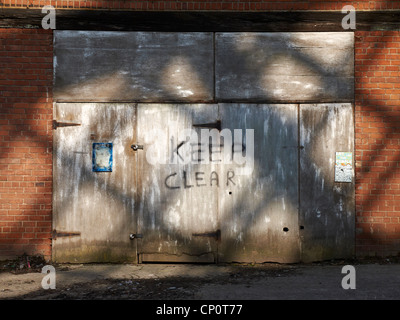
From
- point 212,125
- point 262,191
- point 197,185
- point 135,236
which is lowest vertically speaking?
point 135,236

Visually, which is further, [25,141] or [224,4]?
[25,141]

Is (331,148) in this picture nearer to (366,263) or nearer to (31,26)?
(366,263)

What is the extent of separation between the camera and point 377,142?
596 centimetres

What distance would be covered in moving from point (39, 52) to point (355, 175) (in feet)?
17.6

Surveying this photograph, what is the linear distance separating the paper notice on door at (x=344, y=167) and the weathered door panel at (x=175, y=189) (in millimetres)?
1956

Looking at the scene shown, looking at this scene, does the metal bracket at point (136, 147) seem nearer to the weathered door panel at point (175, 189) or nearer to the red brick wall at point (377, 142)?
the weathered door panel at point (175, 189)

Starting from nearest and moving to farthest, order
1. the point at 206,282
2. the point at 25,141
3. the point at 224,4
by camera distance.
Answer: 1. the point at 206,282
2. the point at 224,4
3. the point at 25,141

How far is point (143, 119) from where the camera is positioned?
5.94m

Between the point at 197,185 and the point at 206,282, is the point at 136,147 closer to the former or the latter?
the point at 197,185

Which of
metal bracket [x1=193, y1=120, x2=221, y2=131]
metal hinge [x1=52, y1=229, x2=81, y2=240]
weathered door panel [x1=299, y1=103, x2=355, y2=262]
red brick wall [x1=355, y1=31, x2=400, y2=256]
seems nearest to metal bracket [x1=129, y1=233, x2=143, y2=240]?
metal hinge [x1=52, y1=229, x2=81, y2=240]

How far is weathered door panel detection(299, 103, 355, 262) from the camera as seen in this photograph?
233 inches

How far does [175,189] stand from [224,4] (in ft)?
9.74

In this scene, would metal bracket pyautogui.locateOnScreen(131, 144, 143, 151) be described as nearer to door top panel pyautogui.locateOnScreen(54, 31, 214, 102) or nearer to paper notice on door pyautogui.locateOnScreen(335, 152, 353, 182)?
door top panel pyautogui.locateOnScreen(54, 31, 214, 102)

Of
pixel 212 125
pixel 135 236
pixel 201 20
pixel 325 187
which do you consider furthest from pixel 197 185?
pixel 201 20
